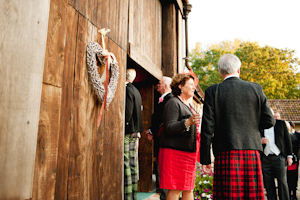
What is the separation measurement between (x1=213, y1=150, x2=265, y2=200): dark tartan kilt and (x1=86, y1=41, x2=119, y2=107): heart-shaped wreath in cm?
138

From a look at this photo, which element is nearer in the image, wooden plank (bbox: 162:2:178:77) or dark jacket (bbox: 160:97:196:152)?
dark jacket (bbox: 160:97:196:152)

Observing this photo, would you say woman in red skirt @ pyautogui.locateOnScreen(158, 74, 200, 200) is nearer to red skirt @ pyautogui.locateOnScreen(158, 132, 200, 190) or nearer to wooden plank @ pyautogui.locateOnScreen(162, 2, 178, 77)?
red skirt @ pyautogui.locateOnScreen(158, 132, 200, 190)

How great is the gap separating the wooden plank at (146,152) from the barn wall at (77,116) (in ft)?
6.66

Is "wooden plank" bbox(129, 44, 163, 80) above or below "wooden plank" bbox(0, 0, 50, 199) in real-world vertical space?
above

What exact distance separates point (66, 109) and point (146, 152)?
339 cm

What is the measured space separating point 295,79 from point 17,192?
30.2 metres

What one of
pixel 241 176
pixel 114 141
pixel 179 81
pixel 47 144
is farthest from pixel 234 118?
pixel 47 144

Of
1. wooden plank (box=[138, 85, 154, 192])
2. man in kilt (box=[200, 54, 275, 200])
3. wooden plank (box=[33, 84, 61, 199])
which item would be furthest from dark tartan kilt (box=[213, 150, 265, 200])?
wooden plank (box=[138, 85, 154, 192])

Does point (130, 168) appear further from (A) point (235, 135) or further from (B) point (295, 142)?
(B) point (295, 142)

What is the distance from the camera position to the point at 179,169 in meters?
2.90

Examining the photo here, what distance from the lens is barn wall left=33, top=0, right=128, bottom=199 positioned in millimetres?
1894

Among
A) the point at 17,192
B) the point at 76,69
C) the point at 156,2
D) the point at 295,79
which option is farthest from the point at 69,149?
the point at 295,79

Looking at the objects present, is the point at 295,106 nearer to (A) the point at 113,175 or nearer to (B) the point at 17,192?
(A) the point at 113,175

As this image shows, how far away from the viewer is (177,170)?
9.50 feet
